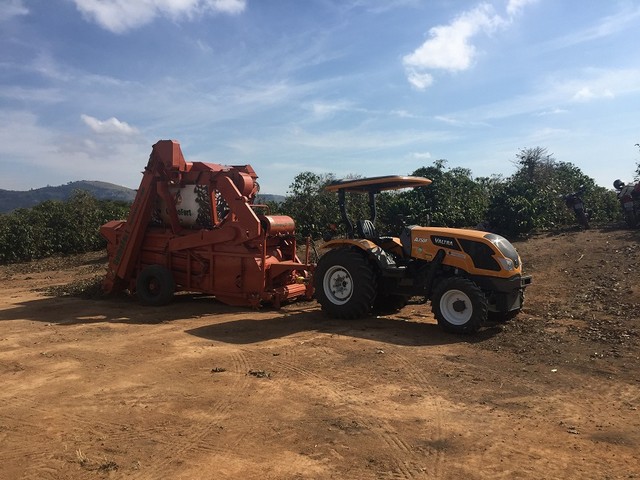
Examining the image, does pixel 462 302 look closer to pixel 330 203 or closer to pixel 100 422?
pixel 100 422

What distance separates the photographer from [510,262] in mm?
6910

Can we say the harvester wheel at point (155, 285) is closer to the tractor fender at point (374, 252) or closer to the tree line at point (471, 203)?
the tractor fender at point (374, 252)

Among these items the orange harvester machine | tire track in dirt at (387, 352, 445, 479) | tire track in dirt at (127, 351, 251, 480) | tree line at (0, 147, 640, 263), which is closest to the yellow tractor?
the orange harvester machine

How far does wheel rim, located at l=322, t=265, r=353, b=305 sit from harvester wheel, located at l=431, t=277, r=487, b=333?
4.73 ft

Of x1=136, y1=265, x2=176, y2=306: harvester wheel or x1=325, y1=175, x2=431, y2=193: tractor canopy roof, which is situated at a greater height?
x1=325, y1=175, x2=431, y2=193: tractor canopy roof

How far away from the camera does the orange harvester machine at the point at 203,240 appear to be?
8562 millimetres

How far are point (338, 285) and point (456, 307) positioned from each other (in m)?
1.97

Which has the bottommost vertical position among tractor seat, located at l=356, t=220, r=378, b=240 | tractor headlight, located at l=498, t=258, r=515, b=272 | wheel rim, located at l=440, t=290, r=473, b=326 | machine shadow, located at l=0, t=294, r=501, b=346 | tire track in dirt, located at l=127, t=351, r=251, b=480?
tire track in dirt, located at l=127, t=351, r=251, b=480

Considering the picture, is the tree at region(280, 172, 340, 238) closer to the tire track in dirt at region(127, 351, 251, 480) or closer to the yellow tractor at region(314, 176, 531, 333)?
the yellow tractor at region(314, 176, 531, 333)

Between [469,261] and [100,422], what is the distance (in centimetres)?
498

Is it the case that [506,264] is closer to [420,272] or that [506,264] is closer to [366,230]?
[420,272]

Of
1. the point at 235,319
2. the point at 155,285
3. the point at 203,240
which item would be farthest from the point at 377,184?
the point at 155,285

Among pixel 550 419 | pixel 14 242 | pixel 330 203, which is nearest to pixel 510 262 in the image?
pixel 550 419

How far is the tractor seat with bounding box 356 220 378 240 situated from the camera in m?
8.33
